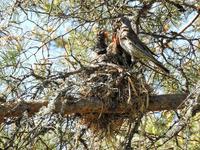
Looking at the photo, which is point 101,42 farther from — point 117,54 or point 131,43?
point 131,43

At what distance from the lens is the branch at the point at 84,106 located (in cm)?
246

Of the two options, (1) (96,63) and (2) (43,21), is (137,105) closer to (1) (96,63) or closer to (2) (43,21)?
(1) (96,63)

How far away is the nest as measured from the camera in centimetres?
264

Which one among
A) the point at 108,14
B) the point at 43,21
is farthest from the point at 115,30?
the point at 43,21

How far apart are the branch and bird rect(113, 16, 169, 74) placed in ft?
0.56

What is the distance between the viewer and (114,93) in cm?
269

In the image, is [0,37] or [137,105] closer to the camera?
[137,105]

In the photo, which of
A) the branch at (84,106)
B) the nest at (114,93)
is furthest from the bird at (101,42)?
the branch at (84,106)

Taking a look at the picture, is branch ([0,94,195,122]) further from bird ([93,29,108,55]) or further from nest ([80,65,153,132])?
bird ([93,29,108,55])

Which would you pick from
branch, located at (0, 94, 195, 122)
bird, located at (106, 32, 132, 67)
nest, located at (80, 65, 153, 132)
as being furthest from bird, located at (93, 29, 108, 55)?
branch, located at (0, 94, 195, 122)

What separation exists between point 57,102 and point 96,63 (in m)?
0.58

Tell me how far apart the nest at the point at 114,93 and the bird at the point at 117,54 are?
6.2 inches

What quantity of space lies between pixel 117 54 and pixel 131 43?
0.55 ft

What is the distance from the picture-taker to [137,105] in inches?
106
